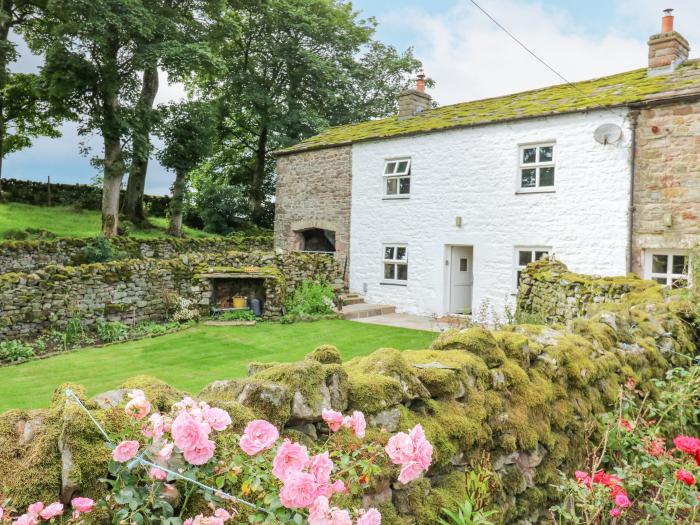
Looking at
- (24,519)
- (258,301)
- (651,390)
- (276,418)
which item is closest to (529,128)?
(258,301)

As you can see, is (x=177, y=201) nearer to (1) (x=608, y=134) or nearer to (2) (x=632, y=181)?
(1) (x=608, y=134)

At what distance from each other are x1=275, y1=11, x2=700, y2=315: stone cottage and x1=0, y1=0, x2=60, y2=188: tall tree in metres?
13.7

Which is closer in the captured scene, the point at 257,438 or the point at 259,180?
the point at 257,438

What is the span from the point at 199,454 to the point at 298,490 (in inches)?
13.3

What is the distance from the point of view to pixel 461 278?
16078 mm

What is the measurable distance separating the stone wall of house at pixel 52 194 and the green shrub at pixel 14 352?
67.8 feet

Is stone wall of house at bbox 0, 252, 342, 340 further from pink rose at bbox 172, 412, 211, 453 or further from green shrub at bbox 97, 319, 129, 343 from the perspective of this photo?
pink rose at bbox 172, 412, 211, 453

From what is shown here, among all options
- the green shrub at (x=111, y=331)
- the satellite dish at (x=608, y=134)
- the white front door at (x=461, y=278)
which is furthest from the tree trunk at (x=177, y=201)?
the satellite dish at (x=608, y=134)

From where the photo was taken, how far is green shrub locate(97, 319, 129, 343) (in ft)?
38.1

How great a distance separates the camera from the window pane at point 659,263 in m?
11.8

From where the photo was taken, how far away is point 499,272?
1438 centimetres

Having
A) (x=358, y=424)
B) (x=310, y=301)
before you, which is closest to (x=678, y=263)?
(x=310, y=301)

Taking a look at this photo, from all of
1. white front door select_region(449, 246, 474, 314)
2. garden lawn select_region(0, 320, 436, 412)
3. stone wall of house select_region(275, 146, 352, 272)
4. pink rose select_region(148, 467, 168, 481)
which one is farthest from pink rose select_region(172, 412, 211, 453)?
stone wall of house select_region(275, 146, 352, 272)

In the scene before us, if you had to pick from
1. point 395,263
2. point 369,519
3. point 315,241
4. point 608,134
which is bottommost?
point 369,519
